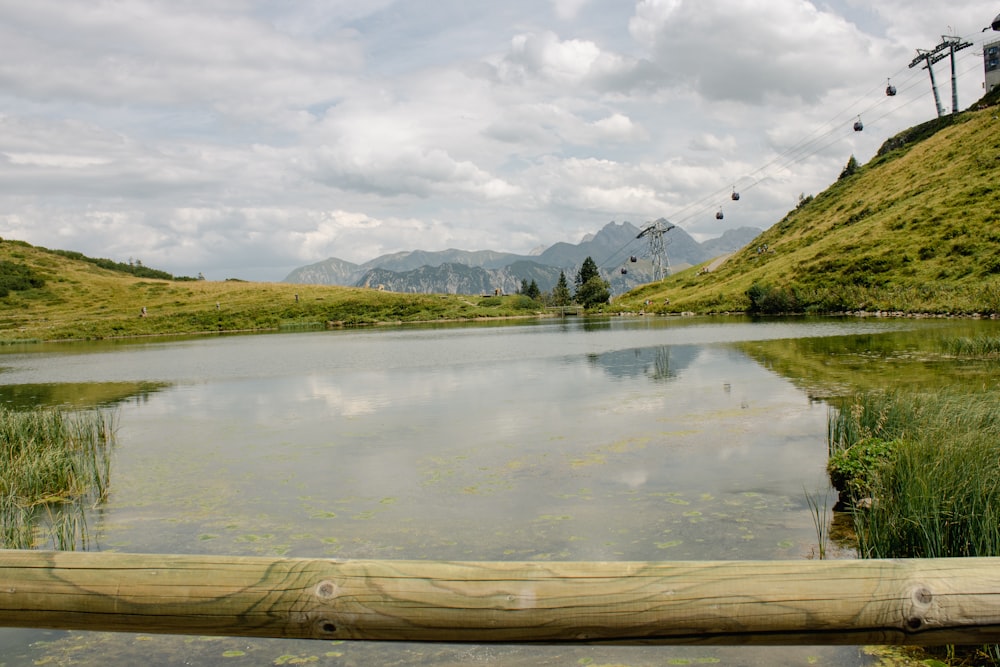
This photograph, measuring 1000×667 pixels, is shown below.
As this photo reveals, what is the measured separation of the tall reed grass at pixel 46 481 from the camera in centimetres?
Answer: 1254

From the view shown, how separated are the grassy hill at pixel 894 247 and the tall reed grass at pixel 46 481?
5936 cm

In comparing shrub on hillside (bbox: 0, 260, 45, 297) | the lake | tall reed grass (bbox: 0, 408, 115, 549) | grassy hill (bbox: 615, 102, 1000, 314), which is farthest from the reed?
shrub on hillside (bbox: 0, 260, 45, 297)

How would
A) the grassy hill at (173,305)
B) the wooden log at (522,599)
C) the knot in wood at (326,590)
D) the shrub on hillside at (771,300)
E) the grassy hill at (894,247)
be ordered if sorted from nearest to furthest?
the wooden log at (522,599) → the knot in wood at (326,590) → the grassy hill at (894,247) → the shrub on hillside at (771,300) → the grassy hill at (173,305)

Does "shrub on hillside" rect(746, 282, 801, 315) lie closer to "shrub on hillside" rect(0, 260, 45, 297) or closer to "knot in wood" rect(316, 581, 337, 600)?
"knot in wood" rect(316, 581, 337, 600)

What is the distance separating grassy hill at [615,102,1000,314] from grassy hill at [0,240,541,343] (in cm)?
4482

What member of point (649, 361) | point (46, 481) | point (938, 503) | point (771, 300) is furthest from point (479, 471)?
point (771, 300)

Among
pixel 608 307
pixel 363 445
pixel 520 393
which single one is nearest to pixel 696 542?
pixel 363 445

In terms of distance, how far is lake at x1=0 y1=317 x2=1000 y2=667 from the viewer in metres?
8.85

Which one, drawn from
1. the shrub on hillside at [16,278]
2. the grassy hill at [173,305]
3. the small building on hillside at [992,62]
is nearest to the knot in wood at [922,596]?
the grassy hill at [173,305]

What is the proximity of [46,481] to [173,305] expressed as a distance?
13235 cm

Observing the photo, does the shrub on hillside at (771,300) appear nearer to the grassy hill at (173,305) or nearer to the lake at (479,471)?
the lake at (479,471)

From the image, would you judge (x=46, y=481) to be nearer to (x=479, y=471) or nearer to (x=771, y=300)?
(x=479, y=471)

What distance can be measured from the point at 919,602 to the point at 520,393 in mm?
26655

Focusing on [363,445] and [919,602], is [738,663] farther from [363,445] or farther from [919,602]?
[363,445]
